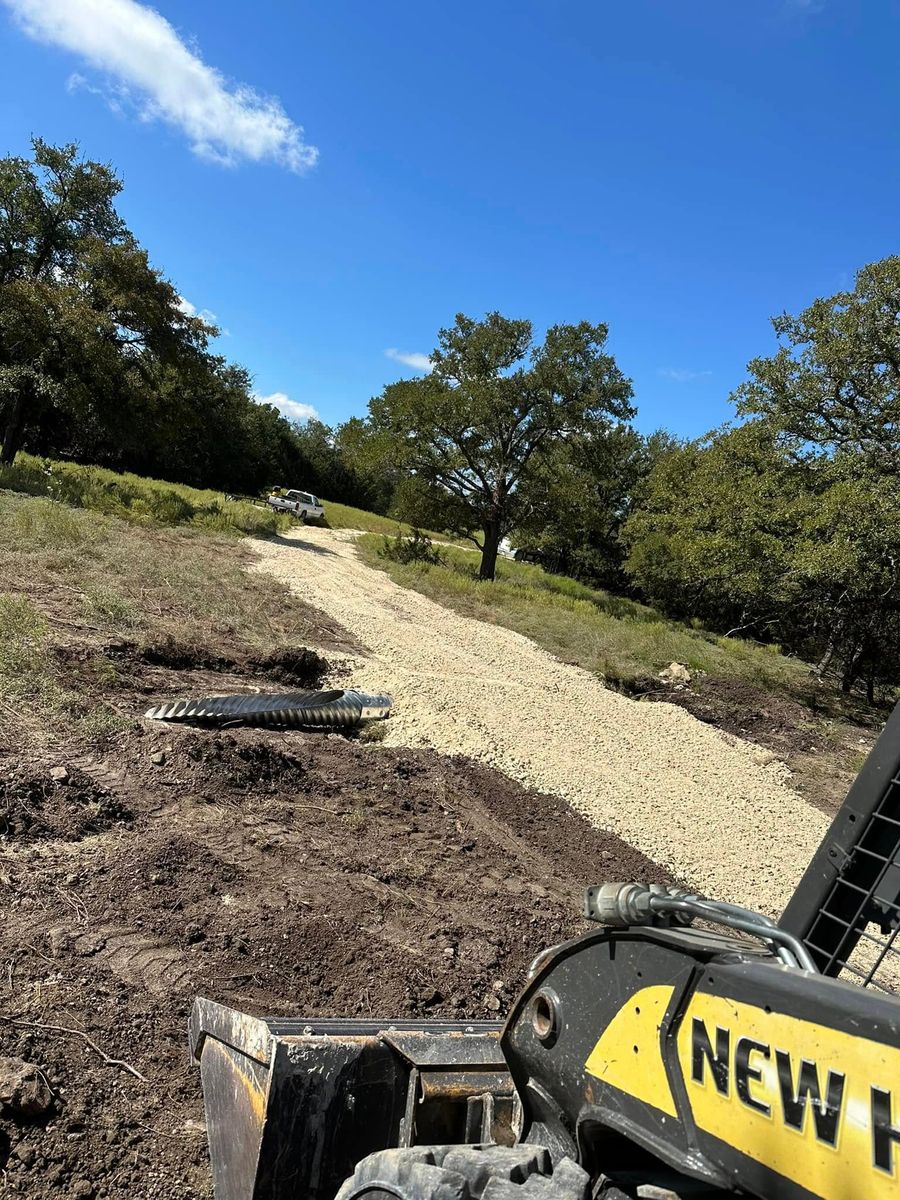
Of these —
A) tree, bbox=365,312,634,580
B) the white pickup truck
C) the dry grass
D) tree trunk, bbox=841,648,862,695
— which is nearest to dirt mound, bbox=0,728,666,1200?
the dry grass

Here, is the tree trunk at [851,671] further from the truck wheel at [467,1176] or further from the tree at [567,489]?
the truck wheel at [467,1176]

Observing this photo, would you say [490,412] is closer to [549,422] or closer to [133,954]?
[549,422]

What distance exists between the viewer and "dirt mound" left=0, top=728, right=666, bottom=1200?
2492 millimetres

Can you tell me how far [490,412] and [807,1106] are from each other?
19.2 metres

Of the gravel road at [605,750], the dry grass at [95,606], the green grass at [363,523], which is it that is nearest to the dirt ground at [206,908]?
the dry grass at [95,606]

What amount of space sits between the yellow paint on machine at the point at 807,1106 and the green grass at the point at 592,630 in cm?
1066

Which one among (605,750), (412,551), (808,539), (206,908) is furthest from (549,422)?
(206,908)

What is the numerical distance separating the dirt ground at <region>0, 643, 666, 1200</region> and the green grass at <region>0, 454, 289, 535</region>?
34.0 feet

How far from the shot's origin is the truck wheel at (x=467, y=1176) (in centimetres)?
138

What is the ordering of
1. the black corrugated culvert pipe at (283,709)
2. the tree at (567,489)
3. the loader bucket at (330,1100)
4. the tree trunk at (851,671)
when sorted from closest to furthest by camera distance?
the loader bucket at (330,1100) → the black corrugated culvert pipe at (283,709) → the tree trunk at (851,671) → the tree at (567,489)

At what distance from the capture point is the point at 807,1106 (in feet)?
3.57

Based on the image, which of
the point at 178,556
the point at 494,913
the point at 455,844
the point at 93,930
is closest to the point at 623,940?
the point at 93,930

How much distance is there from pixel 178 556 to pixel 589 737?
8508 mm

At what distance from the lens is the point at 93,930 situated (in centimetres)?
329
